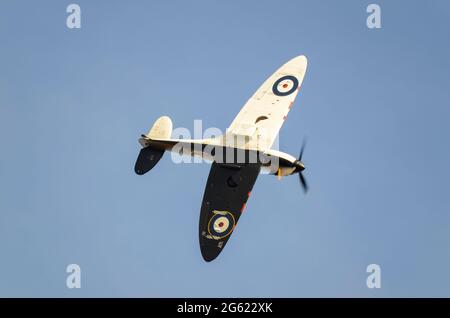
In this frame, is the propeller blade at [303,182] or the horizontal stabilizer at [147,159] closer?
the propeller blade at [303,182]

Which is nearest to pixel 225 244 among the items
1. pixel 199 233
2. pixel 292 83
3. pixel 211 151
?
pixel 199 233

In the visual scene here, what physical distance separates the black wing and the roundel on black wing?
4.74 meters

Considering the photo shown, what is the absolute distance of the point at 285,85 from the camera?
3594cm

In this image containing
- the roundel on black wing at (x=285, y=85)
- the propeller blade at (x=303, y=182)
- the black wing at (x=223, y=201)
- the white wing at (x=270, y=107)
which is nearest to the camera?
the black wing at (x=223, y=201)

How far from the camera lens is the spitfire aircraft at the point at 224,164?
32438 millimetres

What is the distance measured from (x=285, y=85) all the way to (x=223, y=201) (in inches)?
274

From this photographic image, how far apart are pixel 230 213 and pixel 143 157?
15.3 feet

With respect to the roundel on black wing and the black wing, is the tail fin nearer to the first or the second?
the black wing

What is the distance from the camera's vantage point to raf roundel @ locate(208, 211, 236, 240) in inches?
1273

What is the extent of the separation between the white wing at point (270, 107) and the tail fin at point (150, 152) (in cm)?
299

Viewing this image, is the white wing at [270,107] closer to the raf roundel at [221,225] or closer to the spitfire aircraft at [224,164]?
the spitfire aircraft at [224,164]

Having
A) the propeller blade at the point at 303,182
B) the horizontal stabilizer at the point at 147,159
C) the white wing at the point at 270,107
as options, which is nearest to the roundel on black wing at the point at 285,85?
the white wing at the point at 270,107

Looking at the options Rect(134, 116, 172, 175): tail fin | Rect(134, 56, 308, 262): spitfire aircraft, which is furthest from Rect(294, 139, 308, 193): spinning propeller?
Rect(134, 116, 172, 175): tail fin

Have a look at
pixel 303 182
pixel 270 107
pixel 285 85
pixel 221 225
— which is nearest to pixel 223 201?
pixel 221 225
